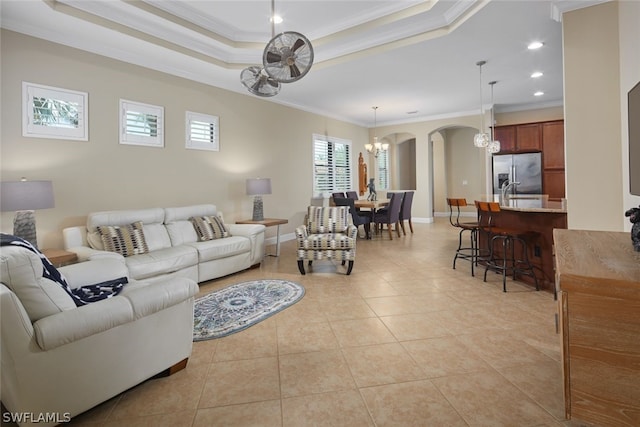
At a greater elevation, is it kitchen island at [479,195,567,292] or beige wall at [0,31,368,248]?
beige wall at [0,31,368,248]

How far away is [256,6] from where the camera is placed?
12.0 feet

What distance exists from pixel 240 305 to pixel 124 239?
60.7 inches

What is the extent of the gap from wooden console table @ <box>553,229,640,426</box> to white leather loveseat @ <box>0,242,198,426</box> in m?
2.03

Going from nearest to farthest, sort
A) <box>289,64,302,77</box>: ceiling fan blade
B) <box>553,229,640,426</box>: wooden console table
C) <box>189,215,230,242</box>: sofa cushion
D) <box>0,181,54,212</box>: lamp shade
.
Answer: <box>553,229,640,426</box>: wooden console table, <box>289,64,302,77</box>: ceiling fan blade, <box>0,181,54,212</box>: lamp shade, <box>189,215,230,242</box>: sofa cushion

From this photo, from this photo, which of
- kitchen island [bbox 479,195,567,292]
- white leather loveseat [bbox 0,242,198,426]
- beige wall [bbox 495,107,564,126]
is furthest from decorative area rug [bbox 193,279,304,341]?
beige wall [bbox 495,107,564,126]

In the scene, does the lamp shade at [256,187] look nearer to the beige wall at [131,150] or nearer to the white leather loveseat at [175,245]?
the beige wall at [131,150]

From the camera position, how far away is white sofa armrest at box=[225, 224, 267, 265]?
4.52 m

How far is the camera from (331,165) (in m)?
8.20

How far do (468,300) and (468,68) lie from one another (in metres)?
3.76

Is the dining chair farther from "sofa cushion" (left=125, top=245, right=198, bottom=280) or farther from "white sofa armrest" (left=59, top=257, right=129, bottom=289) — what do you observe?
"white sofa armrest" (left=59, top=257, right=129, bottom=289)

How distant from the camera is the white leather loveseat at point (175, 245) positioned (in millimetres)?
3428

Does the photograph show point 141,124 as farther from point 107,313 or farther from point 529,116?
point 529,116

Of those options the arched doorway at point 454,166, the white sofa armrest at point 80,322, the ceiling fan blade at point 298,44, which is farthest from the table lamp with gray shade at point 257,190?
the arched doorway at point 454,166

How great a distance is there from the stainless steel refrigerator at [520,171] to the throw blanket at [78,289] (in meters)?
7.61
